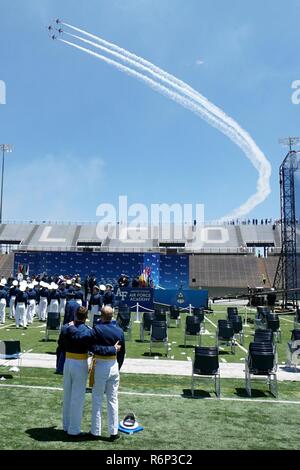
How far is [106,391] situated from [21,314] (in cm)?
1250

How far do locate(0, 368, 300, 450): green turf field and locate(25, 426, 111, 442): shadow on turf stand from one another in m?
0.01

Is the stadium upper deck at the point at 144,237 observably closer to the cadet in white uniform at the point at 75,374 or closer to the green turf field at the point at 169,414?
the green turf field at the point at 169,414

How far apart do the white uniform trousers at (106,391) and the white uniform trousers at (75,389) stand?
0.71ft

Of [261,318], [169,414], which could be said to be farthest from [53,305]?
[169,414]

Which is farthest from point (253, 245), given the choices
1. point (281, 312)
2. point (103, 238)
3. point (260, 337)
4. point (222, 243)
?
point (260, 337)

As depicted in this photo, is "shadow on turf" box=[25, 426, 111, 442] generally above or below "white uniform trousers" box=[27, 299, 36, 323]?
below

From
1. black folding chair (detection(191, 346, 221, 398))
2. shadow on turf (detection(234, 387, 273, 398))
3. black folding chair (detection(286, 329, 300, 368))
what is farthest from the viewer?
black folding chair (detection(286, 329, 300, 368))

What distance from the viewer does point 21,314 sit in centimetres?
1791

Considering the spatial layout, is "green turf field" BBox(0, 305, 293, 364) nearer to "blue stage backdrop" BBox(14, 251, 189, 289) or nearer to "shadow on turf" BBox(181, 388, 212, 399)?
"shadow on turf" BBox(181, 388, 212, 399)

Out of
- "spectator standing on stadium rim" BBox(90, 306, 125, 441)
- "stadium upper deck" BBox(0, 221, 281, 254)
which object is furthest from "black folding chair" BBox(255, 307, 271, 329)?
"stadium upper deck" BBox(0, 221, 281, 254)

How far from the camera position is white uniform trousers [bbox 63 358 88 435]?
627 cm

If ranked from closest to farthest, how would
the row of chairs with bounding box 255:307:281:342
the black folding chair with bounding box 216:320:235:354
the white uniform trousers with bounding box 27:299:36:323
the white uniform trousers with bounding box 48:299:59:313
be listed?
the black folding chair with bounding box 216:320:235:354 < the row of chairs with bounding box 255:307:281:342 < the white uniform trousers with bounding box 27:299:36:323 < the white uniform trousers with bounding box 48:299:59:313

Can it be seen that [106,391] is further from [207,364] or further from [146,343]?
[146,343]
